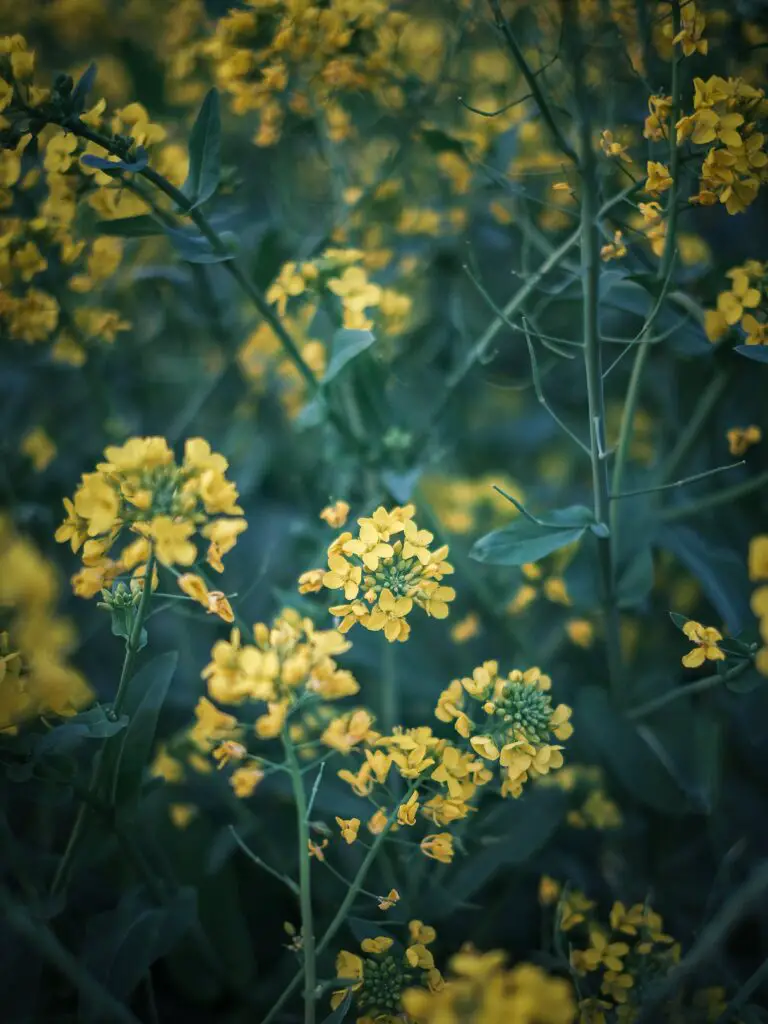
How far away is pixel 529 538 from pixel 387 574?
0.73 feet

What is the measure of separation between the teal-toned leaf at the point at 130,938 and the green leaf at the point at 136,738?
0.17 m

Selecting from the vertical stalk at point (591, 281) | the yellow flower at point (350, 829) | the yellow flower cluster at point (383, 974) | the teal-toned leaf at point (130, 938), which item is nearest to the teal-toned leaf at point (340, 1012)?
the yellow flower cluster at point (383, 974)

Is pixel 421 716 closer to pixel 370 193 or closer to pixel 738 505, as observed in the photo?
pixel 738 505

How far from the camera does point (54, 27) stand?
6.41 ft

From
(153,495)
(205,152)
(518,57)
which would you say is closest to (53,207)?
(205,152)

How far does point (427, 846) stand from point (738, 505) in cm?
90

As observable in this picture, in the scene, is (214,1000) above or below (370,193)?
below

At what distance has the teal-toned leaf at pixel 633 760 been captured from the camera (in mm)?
1208

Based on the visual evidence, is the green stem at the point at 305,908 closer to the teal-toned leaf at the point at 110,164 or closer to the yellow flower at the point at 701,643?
the yellow flower at the point at 701,643

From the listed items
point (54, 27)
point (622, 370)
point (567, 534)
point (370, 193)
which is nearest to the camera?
point (567, 534)

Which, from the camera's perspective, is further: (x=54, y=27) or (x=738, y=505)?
(x=54, y=27)

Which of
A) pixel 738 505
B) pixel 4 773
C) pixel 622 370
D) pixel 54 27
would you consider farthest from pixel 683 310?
pixel 54 27

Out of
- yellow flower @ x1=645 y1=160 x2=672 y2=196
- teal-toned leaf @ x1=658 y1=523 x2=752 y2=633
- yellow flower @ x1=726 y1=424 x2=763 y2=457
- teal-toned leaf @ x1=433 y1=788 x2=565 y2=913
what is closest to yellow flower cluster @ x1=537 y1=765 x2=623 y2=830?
teal-toned leaf @ x1=433 y1=788 x2=565 y2=913

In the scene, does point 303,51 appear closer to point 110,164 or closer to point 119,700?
point 110,164
